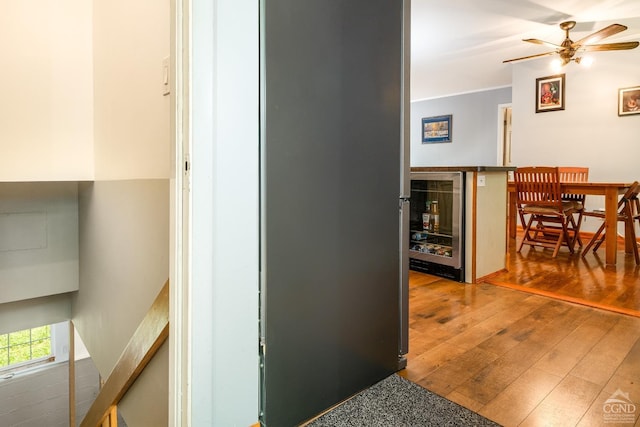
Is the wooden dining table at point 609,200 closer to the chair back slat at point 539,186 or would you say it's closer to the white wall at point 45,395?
the chair back slat at point 539,186

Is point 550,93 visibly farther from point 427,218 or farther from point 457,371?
point 457,371

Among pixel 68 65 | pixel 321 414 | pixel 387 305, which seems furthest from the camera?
pixel 68 65

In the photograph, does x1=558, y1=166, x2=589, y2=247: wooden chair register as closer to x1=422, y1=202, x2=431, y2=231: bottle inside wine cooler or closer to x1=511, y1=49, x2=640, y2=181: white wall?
x1=511, y1=49, x2=640, y2=181: white wall

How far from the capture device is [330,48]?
55.5 inches

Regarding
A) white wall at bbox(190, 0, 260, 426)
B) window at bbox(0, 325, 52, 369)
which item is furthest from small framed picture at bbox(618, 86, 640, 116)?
window at bbox(0, 325, 52, 369)

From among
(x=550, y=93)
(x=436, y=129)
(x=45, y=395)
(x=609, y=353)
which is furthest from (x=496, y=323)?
(x=436, y=129)

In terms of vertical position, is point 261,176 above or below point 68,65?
below

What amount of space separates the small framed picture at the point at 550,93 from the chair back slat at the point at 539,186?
169cm

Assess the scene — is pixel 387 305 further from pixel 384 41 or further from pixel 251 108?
pixel 384 41

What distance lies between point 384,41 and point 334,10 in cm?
30

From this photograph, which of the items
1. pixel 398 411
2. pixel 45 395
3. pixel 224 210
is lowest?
pixel 45 395

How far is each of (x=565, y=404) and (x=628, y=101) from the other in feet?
15.2

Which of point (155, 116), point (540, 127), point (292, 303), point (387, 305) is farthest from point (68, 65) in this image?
point (540, 127)

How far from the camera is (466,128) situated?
7.61m
